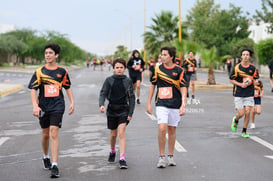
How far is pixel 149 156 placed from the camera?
23.4 ft

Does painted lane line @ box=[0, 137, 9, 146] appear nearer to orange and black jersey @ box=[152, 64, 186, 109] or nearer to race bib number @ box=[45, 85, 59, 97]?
race bib number @ box=[45, 85, 59, 97]

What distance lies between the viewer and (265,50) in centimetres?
4719

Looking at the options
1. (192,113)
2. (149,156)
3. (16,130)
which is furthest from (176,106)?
(192,113)

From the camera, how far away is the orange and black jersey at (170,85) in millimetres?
6387

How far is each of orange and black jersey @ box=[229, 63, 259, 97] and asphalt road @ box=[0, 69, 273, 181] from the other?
2.93ft

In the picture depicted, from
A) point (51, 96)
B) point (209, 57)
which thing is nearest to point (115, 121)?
point (51, 96)

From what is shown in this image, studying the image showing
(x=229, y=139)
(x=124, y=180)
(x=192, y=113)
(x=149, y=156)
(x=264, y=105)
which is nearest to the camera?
(x=124, y=180)

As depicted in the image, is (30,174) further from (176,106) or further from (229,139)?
(229,139)

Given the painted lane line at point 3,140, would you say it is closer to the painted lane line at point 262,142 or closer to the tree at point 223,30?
the painted lane line at point 262,142

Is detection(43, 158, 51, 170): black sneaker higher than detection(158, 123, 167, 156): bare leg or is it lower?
lower

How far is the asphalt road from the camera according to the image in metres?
6.00

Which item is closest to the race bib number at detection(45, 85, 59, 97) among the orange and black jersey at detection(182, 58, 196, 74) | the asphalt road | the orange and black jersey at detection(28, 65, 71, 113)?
the orange and black jersey at detection(28, 65, 71, 113)

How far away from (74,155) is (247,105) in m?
3.61

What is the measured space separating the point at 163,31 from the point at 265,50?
10.8m
